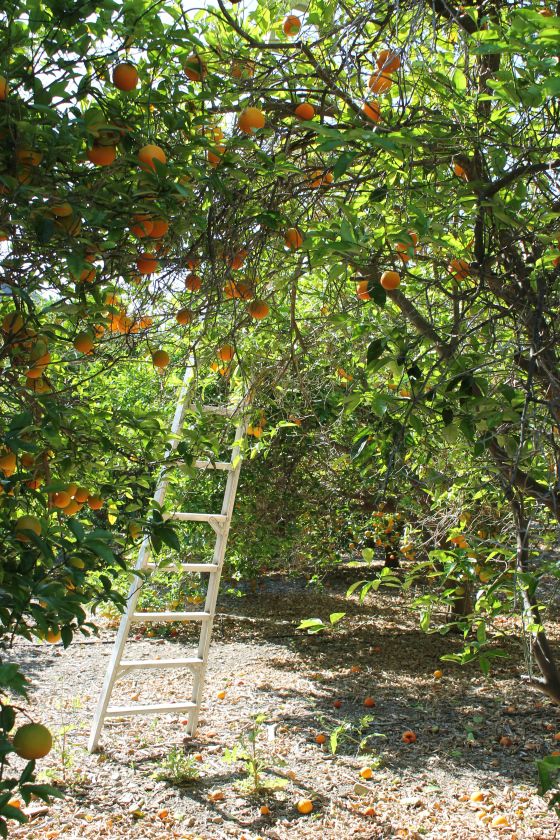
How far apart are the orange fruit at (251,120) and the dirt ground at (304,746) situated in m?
2.87

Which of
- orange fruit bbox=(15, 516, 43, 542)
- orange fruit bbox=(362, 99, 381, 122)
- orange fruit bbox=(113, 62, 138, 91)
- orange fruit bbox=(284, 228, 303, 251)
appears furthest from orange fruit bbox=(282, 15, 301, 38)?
orange fruit bbox=(15, 516, 43, 542)

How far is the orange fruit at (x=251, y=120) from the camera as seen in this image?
5.76ft

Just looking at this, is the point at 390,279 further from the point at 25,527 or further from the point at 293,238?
the point at 25,527

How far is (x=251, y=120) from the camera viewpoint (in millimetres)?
1754

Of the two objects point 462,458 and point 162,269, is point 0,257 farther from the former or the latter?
Answer: point 462,458

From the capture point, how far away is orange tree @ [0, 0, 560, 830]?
1441 mm

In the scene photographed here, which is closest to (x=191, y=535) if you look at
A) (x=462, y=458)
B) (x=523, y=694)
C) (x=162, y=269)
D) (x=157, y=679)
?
(x=157, y=679)

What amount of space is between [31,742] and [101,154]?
121 cm

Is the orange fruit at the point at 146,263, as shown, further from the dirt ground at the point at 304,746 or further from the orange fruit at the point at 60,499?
the dirt ground at the point at 304,746

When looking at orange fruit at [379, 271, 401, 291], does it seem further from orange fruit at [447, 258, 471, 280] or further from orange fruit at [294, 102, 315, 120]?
orange fruit at [294, 102, 315, 120]

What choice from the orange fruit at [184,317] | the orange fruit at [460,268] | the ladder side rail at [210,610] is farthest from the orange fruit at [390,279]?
the ladder side rail at [210,610]

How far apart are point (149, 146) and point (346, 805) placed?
10.2 feet

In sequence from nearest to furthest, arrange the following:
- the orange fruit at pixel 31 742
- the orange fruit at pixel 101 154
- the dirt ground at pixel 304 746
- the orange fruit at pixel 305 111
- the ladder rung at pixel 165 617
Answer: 1. the orange fruit at pixel 31 742
2. the orange fruit at pixel 101 154
3. the orange fruit at pixel 305 111
4. the dirt ground at pixel 304 746
5. the ladder rung at pixel 165 617

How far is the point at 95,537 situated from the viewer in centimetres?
147
